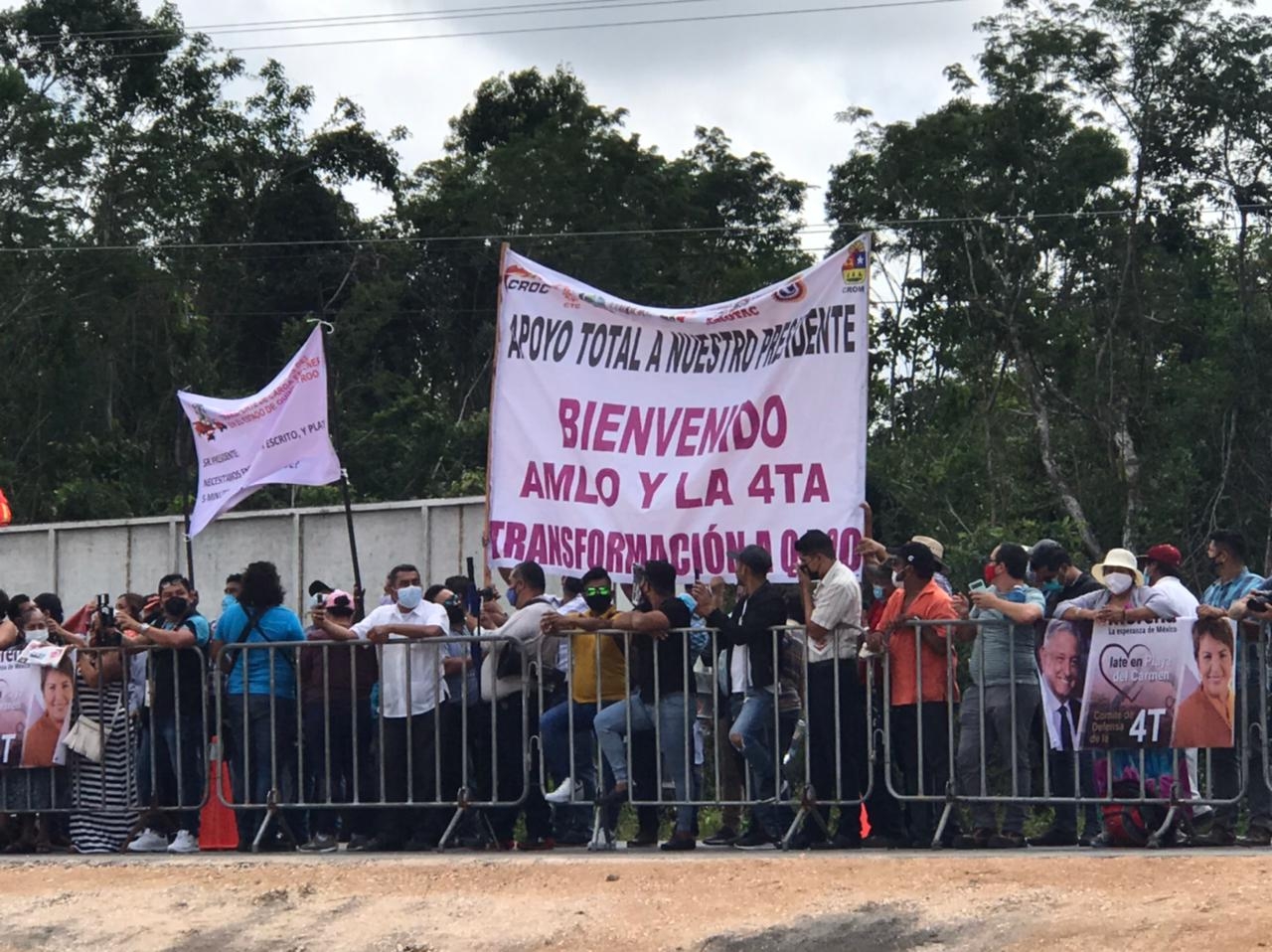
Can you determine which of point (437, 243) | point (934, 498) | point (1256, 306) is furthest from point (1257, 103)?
point (437, 243)

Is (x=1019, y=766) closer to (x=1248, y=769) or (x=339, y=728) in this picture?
(x=1248, y=769)

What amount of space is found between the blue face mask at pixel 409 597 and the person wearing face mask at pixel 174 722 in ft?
4.16

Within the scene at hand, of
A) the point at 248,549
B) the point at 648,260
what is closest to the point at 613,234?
the point at 648,260

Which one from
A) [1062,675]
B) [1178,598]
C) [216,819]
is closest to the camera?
[1178,598]

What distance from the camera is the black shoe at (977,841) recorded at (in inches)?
447

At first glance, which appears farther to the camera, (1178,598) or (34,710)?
(34,710)

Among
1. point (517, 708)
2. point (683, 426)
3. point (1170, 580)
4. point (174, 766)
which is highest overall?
point (683, 426)

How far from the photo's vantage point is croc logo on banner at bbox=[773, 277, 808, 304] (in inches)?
468

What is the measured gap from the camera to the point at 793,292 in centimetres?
1188

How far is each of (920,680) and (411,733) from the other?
293 centimetres

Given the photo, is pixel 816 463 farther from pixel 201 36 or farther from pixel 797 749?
pixel 201 36

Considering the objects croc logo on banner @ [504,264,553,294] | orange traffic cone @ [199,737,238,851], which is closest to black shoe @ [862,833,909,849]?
croc logo on banner @ [504,264,553,294]

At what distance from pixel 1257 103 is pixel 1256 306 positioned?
342 cm

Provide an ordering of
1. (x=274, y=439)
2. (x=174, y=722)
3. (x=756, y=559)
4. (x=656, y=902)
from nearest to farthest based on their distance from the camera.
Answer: (x=656, y=902) < (x=756, y=559) < (x=174, y=722) < (x=274, y=439)
